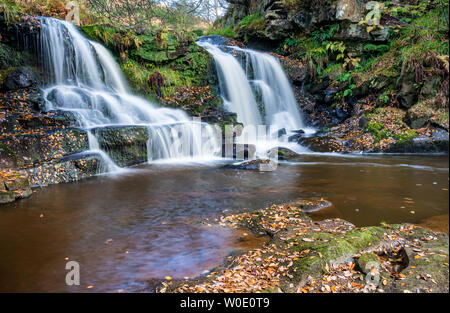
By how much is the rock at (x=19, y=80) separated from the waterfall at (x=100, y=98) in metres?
0.58

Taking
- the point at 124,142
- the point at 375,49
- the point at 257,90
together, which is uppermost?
the point at 375,49

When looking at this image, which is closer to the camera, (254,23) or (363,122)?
(363,122)

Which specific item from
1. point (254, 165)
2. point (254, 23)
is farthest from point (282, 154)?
point (254, 23)

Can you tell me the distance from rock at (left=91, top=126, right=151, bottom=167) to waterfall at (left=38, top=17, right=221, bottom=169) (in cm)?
38

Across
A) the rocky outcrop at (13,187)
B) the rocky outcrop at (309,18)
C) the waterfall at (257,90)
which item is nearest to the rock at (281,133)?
the waterfall at (257,90)

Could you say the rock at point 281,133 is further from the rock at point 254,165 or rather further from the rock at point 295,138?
the rock at point 254,165

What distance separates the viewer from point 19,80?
9711 mm

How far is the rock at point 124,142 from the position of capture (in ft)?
A: 27.7

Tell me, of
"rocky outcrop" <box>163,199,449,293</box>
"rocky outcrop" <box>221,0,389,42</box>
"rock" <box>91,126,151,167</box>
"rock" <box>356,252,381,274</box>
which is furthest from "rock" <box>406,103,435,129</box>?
"rock" <box>91,126,151,167</box>

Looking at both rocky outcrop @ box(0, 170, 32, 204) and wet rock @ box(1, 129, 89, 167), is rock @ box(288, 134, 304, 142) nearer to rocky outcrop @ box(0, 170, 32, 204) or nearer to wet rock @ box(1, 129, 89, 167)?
wet rock @ box(1, 129, 89, 167)

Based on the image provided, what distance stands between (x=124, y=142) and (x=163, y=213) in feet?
14.7

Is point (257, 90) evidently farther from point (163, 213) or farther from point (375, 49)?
point (163, 213)

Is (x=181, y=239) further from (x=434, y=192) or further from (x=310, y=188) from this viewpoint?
(x=434, y=192)

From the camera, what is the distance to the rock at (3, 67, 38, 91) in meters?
9.52
